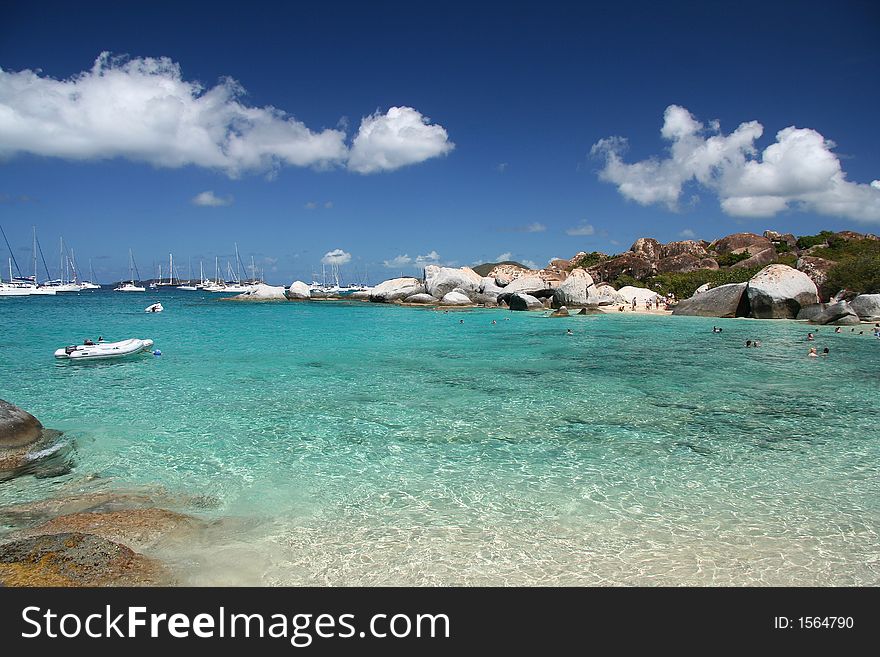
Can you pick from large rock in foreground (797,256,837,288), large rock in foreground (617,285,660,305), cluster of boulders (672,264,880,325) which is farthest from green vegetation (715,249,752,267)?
cluster of boulders (672,264,880,325)

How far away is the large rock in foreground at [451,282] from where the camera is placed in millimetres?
69875

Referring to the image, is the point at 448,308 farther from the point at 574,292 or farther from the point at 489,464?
the point at 489,464

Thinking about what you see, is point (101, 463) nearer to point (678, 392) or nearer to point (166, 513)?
point (166, 513)

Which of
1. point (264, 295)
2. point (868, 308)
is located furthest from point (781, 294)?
point (264, 295)

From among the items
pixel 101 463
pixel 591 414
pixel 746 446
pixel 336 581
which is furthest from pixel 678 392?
pixel 101 463

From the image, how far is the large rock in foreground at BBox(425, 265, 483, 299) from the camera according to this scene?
69875mm

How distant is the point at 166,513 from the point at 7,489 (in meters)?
3.05

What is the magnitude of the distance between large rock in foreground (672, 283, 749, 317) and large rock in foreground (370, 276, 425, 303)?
3647 centimetres

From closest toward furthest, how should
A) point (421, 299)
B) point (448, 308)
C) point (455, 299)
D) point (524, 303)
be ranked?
point (524, 303), point (448, 308), point (455, 299), point (421, 299)

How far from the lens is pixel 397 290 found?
3002 inches

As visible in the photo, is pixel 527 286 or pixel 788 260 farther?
pixel 527 286

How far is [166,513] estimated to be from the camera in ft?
23.9

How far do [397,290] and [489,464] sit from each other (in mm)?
67626

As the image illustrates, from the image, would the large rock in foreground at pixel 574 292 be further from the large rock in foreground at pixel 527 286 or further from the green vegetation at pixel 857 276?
the green vegetation at pixel 857 276
